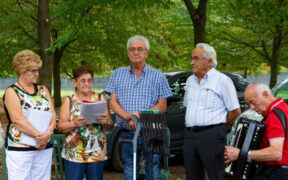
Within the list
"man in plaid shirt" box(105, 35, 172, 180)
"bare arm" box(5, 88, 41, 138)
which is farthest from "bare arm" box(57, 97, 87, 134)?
"man in plaid shirt" box(105, 35, 172, 180)

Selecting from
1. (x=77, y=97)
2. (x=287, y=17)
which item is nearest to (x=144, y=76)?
(x=77, y=97)

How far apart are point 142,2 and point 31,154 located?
469cm

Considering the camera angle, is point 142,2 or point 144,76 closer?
point 144,76

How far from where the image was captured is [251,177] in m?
3.84

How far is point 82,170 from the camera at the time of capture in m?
4.43

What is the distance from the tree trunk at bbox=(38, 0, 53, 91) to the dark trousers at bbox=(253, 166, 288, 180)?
31.0ft

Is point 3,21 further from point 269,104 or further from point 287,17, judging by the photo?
point 269,104

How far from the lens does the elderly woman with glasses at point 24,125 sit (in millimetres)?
4191

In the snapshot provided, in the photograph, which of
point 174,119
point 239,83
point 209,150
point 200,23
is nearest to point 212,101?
point 209,150

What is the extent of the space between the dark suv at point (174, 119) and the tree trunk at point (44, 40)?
17.1ft

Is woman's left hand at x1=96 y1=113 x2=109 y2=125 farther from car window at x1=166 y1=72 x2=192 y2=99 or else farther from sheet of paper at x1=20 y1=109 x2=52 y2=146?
car window at x1=166 y1=72 x2=192 y2=99

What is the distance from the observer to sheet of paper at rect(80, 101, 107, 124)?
4.17m

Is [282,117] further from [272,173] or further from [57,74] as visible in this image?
[57,74]

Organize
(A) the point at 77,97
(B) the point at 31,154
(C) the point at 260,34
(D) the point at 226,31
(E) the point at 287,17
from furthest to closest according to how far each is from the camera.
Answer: (D) the point at 226,31, (C) the point at 260,34, (E) the point at 287,17, (A) the point at 77,97, (B) the point at 31,154
